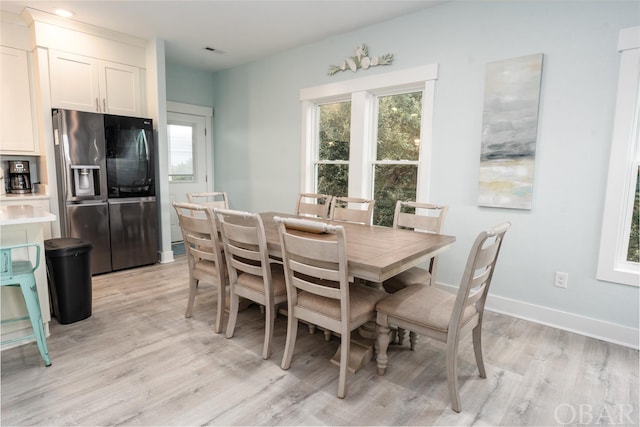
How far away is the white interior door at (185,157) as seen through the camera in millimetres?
5062

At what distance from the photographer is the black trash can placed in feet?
8.45

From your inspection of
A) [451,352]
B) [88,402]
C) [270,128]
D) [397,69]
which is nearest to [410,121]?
[397,69]

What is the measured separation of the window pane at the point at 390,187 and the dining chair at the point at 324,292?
5.49ft

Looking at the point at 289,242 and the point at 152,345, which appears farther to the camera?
the point at 152,345

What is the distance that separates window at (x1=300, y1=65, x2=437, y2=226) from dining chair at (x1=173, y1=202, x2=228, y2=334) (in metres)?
1.77

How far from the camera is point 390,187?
3.64m

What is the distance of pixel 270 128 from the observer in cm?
465

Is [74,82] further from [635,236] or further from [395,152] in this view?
[635,236]

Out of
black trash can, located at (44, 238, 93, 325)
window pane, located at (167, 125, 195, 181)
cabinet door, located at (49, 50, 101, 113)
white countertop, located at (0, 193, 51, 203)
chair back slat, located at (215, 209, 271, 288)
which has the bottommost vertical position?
black trash can, located at (44, 238, 93, 325)

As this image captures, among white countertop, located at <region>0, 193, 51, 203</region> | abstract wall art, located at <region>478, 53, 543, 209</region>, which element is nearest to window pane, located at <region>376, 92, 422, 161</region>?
abstract wall art, located at <region>478, 53, 543, 209</region>

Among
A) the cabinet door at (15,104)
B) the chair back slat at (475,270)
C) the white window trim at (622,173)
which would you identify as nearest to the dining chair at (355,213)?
the chair back slat at (475,270)

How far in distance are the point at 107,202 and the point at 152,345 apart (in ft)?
6.74

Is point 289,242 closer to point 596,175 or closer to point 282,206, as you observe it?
point 596,175

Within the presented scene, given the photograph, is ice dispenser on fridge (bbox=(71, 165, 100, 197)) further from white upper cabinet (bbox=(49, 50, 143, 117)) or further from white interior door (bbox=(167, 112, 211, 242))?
white interior door (bbox=(167, 112, 211, 242))
